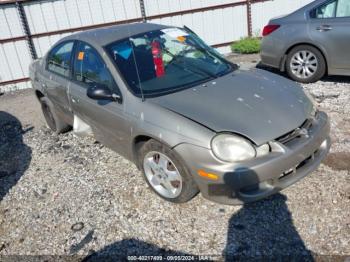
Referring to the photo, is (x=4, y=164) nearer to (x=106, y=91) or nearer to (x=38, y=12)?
(x=106, y=91)

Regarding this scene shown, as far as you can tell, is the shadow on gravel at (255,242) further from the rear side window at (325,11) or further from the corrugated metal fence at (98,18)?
the corrugated metal fence at (98,18)

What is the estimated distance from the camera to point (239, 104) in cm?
328

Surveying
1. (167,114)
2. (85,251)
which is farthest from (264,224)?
(85,251)

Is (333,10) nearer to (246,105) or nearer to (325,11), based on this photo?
(325,11)

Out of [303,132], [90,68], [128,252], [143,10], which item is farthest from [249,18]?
[128,252]

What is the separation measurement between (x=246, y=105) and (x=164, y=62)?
3.63 ft

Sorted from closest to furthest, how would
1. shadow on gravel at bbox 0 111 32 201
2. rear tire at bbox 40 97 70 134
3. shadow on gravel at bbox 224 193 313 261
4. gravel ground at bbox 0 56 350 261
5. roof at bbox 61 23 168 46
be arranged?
1. shadow on gravel at bbox 224 193 313 261
2. gravel ground at bbox 0 56 350 261
3. roof at bbox 61 23 168 46
4. shadow on gravel at bbox 0 111 32 201
5. rear tire at bbox 40 97 70 134

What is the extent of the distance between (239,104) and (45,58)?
3.27 m

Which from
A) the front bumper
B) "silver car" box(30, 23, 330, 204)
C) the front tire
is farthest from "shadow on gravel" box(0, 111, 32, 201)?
the front bumper

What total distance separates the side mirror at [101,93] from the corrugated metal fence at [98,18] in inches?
257

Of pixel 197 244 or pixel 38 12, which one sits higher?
pixel 38 12

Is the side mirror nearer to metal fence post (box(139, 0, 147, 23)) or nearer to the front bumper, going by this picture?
the front bumper

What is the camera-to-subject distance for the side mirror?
11.5 ft

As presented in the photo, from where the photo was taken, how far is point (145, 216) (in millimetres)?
3424
